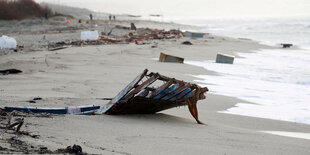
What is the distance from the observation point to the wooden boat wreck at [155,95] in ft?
16.5

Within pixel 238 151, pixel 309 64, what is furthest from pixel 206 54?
pixel 238 151

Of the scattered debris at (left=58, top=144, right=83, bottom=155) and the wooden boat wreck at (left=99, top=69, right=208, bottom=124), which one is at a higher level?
the wooden boat wreck at (left=99, top=69, right=208, bottom=124)

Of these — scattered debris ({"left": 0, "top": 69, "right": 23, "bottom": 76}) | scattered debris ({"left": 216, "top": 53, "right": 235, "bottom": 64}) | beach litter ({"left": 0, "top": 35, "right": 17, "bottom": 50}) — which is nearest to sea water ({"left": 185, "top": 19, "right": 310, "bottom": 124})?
scattered debris ({"left": 216, "top": 53, "right": 235, "bottom": 64})

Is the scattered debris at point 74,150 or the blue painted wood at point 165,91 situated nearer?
the scattered debris at point 74,150

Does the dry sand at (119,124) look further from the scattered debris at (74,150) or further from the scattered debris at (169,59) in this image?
the scattered debris at (169,59)

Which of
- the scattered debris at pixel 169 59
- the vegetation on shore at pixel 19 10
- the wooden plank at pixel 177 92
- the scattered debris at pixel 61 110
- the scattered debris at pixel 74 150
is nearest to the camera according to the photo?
the scattered debris at pixel 74 150

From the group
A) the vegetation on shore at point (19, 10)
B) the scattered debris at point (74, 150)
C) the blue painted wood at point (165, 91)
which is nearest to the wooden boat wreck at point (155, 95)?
the blue painted wood at point (165, 91)

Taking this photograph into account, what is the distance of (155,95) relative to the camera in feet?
16.6

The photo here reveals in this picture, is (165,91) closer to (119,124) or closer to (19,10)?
(119,124)

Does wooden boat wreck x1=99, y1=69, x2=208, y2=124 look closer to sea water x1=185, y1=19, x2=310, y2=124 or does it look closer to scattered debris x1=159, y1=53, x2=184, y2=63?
sea water x1=185, y1=19, x2=310, y2=124

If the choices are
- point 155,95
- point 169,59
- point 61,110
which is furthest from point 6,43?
point 155,95

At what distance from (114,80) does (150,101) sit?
11.3 ft

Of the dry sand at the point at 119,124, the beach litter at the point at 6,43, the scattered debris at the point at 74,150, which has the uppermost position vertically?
the beach litter at the point at 6,43

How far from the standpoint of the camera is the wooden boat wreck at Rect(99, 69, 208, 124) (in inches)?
199
